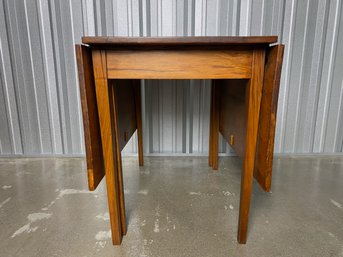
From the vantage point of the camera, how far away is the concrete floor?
3.53ft

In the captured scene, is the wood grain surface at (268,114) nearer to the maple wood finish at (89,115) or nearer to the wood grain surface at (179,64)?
the wood grain surface at (179,64)

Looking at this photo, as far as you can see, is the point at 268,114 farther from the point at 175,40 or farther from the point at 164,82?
the point at 164,82

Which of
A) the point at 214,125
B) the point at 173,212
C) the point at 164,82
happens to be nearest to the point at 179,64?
the point at 173,212

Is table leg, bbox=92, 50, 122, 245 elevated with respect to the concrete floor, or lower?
elevated

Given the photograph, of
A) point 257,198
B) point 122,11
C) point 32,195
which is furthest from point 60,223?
point 122,11

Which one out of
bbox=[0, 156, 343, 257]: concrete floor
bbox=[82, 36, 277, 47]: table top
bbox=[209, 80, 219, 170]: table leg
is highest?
bbox=[82, 36, 277, 47]: table top

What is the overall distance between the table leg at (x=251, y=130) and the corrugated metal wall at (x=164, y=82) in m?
1.08

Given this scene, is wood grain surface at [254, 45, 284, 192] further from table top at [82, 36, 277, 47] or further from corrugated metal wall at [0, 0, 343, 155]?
corrugated metal wall at [0, 0, 343, 155]

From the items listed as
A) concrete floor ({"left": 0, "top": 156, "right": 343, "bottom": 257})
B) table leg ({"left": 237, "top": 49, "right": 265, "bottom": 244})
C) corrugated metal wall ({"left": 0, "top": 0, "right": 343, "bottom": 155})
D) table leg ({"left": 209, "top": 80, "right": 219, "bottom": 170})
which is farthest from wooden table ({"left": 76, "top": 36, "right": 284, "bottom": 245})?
corrugated metal wall ({"left": 0, "top": 0, "right": 343, "bottom": 155})

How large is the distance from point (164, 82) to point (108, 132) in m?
1.13

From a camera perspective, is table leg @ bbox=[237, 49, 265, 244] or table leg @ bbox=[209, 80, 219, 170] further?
table leg @ bbox=[209, 80, 219, 170]

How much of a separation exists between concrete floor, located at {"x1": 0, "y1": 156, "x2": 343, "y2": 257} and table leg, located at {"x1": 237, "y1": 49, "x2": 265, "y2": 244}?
124 millimetres

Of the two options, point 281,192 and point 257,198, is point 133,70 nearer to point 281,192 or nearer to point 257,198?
point 257,198

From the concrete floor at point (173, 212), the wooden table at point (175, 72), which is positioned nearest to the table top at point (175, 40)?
the wooden table at point (175, 72)
